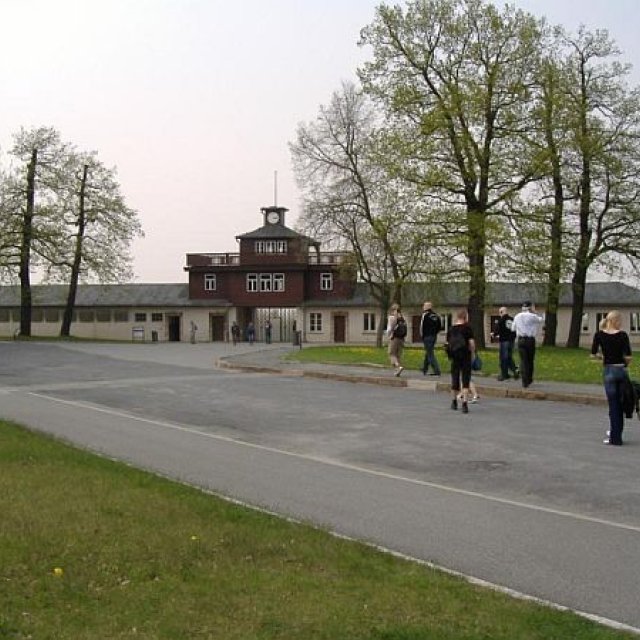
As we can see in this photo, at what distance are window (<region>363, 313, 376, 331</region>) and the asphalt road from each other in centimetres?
5082

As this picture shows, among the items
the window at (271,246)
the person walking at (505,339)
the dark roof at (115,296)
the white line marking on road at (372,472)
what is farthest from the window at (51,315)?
the white line marking on road at (372,472)

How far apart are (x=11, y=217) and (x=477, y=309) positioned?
32.0 metres

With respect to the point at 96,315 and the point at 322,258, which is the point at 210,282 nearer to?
the point at 322,258

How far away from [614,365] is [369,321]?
6009 cm

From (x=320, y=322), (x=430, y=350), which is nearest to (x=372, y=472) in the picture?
(x=430, y=350)

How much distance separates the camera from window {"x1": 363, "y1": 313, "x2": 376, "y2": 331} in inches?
2842

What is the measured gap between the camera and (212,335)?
74.6 m

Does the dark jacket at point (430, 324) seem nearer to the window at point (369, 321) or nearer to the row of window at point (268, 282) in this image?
the window at point (369, 321)

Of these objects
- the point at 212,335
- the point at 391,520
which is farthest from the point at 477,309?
the point at 212,335

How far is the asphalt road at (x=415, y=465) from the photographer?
643 centimetres

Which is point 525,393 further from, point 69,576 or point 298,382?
point 69,576

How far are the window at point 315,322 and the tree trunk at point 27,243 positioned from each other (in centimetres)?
2357

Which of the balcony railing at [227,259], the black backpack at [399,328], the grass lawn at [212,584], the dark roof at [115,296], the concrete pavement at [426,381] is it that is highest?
the balcony railing at [227,259]

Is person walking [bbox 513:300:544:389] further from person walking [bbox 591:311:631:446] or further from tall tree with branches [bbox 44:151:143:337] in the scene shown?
tall tree with branches [bbox 44:151:143:337]
